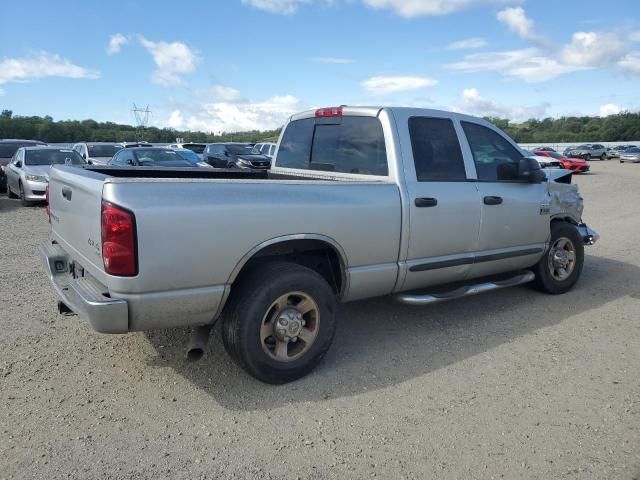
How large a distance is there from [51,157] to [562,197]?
43.7 ft

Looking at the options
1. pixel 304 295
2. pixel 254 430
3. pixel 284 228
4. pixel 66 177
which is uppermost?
pixel 66 177

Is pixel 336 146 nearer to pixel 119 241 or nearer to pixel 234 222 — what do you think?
pixel 234 222

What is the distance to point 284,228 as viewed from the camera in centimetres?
354

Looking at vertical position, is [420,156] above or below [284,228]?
above

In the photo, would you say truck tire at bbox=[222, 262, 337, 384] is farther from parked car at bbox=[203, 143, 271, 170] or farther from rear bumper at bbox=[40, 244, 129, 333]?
parked car at bbox=[203, 143, 271, 170]

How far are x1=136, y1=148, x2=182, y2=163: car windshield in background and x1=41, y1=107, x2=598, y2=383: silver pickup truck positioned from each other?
32.4ft

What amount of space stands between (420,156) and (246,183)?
1.73m

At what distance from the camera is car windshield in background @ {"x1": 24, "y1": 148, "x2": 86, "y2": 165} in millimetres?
13984

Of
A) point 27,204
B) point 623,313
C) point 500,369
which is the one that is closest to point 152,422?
point 500,369

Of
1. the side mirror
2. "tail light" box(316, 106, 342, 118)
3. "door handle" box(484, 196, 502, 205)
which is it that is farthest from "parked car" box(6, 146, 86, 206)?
the side mirror

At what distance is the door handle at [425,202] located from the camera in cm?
423

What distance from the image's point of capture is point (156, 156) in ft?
48.8

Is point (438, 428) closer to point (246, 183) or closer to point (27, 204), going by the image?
point (246, 183)

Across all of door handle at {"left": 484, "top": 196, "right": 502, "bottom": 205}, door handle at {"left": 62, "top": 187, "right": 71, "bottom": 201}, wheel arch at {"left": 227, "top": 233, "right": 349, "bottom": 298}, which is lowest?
wheel arch at {"left": 227, "top": 233, "right": 349, "bottom": 298}
